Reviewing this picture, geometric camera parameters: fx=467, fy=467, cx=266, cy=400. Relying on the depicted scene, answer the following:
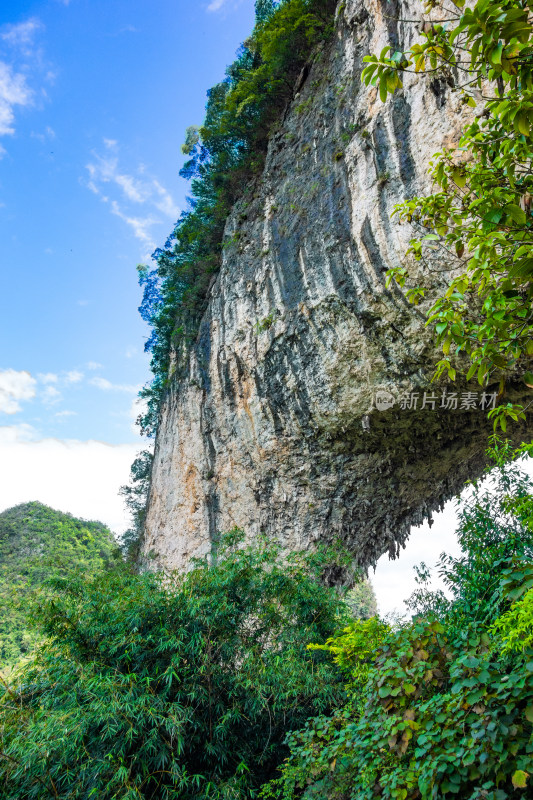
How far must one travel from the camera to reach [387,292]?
5125mm

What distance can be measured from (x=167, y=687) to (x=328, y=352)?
3.95m

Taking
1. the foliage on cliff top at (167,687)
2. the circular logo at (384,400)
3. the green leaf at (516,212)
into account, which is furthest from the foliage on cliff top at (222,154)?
the green leaf at (516,212)

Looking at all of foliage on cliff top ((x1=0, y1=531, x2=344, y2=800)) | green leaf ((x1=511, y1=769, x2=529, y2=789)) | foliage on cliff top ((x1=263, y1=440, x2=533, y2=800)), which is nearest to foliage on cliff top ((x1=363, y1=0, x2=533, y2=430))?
foliage on cliff top ((x1=263, y1=440, x2=533, y2=800))

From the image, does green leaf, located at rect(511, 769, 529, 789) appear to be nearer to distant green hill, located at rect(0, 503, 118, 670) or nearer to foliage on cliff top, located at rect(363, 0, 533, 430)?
foliage on cliff top, located at rect(363, 0, 533, 430)

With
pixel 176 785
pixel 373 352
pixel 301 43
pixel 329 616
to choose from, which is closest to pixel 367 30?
pixel 301 43

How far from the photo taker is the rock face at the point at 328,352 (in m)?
5.20

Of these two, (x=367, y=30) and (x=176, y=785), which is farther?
(x=367, y=30)

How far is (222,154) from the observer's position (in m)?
9.10

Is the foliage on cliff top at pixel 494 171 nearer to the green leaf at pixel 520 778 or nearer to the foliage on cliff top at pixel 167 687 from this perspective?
the green leaf at pixel 520 778

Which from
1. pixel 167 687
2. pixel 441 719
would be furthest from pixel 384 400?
pixel 441 719

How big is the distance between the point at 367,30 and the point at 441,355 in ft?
14.7

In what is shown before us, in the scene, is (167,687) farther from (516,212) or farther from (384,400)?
(516,212)

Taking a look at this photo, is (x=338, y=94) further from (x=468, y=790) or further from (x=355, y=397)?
(x=468, y=790)

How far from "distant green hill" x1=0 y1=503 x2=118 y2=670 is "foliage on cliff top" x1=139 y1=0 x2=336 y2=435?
8097 mm
